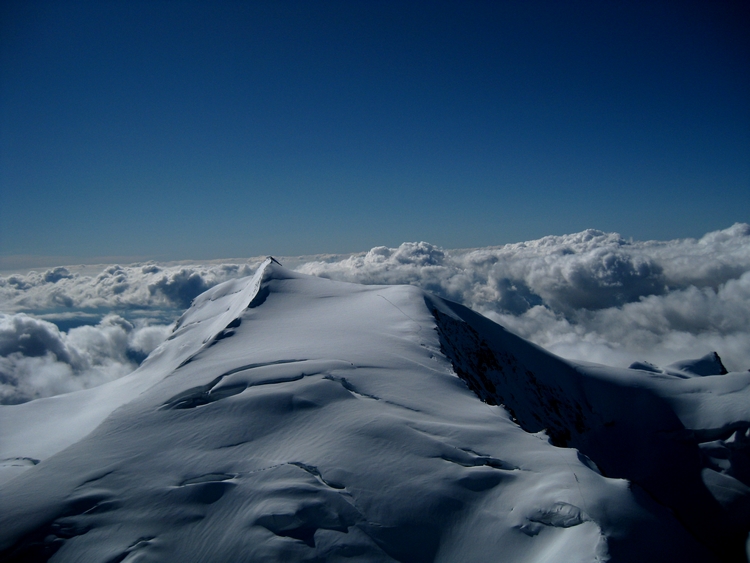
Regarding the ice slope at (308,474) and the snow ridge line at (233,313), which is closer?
the ice slope at (308,474)

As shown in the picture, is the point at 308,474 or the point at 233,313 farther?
the point at 233,313

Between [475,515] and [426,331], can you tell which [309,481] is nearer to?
[475,515]

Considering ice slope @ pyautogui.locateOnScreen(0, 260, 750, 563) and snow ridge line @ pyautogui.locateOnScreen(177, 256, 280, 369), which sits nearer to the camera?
ice slope @ pyautogui.locateOnScreen(0, 260, 750, 563)

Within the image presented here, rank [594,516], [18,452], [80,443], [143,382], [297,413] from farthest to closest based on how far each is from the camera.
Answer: [143,382] → [18,452] → [297,413] → [80,443] → [594,516]

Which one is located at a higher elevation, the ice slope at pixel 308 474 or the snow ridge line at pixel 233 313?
the snow ridge line at pixel 233 313

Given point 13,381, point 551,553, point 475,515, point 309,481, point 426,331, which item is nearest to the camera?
point 551,553

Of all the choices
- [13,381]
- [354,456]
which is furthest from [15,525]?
[13,381]

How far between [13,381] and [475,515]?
859 feet

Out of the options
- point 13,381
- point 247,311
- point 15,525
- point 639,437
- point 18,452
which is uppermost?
point 247,311

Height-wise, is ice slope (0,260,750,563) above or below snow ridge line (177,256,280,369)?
below

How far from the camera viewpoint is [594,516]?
10375 mm

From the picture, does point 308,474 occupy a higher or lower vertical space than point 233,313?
lower

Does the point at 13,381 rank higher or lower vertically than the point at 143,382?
lower

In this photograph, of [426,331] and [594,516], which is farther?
[426,331]
